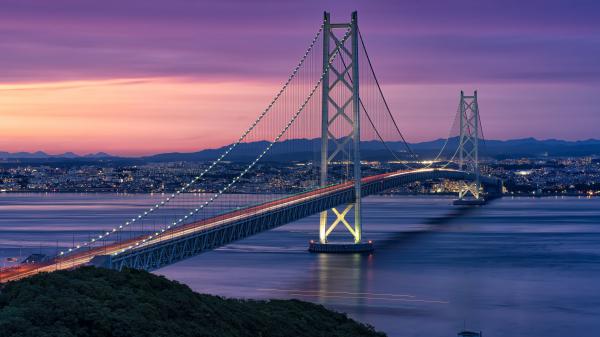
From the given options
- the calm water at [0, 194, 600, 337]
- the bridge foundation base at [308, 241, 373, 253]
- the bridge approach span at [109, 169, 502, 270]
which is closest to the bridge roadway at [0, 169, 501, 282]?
the bridge approach span at [109, 169, 502, 270]

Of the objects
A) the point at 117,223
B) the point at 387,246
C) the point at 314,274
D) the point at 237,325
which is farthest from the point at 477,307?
the point at 117,223

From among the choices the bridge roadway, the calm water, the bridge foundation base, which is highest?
the bridge roadway

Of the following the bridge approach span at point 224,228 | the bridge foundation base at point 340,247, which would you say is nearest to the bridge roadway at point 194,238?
the bridge approach span at point 224,228

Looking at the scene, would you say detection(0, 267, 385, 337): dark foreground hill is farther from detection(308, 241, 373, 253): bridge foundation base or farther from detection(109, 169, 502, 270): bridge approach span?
detection(308, 241, 373, 253): bridge foundation base

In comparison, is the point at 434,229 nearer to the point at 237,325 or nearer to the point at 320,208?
the point at 320,208

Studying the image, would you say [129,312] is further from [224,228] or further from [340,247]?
[340,247]
